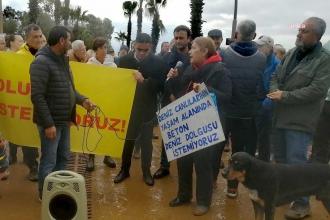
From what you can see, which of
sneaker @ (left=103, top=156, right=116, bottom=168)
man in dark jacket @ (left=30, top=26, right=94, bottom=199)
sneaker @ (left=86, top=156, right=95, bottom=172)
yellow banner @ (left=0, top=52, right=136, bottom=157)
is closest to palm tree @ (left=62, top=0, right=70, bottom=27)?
sneaker @ (left=103, top=156, right=116, bottom=168)

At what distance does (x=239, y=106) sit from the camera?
5.62 metres

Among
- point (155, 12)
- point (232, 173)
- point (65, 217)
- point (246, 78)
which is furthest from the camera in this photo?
point (155, 12)

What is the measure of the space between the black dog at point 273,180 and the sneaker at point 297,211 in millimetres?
648

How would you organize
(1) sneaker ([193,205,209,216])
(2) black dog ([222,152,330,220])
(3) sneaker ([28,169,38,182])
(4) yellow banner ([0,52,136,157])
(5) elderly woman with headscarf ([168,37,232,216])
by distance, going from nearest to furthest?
(2) black dog ([222,152,330,220]), (5) elderly woman with headscarf ([168,37,232,216]), (1) sneaker ([193,205,209,216]), (4) yellow banner ([0,52,136,157]), (3) sneaker ([28,169,38,182])

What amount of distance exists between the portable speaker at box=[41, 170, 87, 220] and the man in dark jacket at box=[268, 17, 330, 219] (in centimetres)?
228

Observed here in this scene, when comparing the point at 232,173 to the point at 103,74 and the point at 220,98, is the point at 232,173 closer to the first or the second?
the point at 220,98

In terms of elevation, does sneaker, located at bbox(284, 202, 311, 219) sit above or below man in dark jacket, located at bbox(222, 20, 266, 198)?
below

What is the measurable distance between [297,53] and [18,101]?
11.3 ft

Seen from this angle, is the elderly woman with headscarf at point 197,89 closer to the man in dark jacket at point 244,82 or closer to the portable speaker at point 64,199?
the man in dark jacket at point 244,82

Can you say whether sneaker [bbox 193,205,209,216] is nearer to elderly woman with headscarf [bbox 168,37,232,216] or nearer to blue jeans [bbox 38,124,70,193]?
elderly woman with headscarf [bbox 168,37,232,216]

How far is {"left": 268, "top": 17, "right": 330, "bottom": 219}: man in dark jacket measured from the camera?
191 inches

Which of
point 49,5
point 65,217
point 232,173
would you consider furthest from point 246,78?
point 49,5

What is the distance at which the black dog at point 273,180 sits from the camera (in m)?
4.48

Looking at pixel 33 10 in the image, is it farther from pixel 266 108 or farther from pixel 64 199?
pixel 64 199
